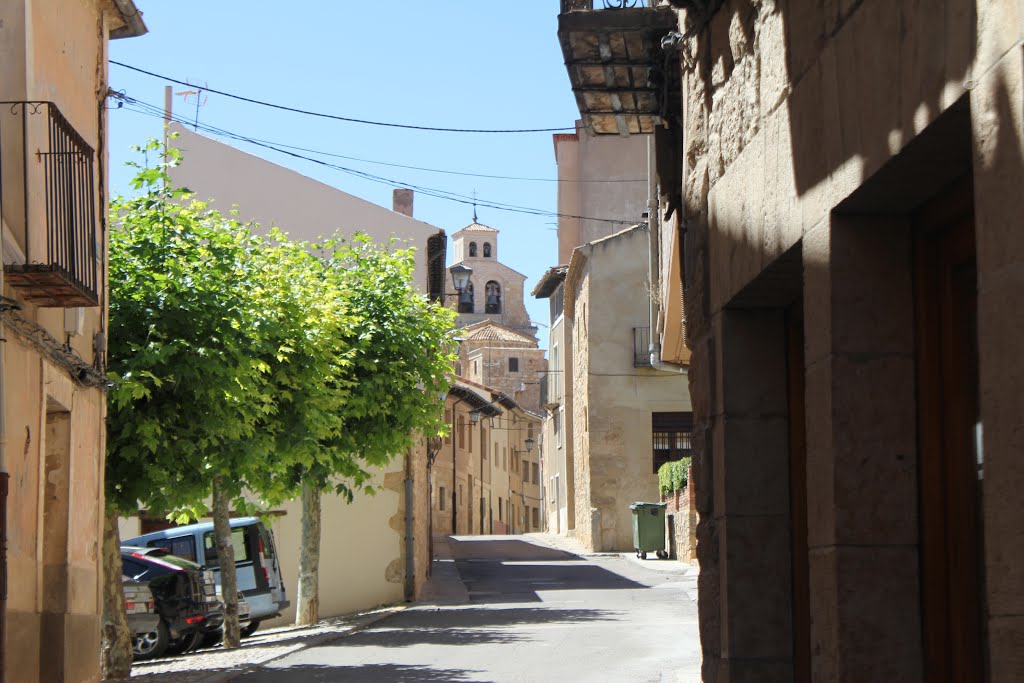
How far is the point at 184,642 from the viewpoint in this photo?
766 inches

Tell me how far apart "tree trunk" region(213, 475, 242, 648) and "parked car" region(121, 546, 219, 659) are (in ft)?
1.23

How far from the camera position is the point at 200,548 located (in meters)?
22.8

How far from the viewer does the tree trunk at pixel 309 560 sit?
22.6 meters

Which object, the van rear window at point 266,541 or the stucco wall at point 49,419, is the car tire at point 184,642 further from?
the stucco wall at point 49,419

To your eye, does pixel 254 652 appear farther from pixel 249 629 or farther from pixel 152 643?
pixel 249 629

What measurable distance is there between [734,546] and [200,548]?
58.6ft

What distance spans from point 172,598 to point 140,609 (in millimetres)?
495

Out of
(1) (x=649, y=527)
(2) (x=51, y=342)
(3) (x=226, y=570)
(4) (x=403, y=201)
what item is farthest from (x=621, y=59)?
(4) (x=403, y=201)

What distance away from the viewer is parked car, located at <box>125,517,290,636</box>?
22.5 metres

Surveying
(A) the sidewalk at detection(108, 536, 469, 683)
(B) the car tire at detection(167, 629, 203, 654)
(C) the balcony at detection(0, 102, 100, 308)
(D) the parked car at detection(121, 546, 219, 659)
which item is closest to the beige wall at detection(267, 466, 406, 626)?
(A) the sidewalk at detection(108, 536, 469, 683)

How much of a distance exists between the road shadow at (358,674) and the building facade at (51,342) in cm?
184

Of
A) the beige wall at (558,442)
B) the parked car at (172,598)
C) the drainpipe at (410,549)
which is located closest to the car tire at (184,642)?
the parked car at (172,598)

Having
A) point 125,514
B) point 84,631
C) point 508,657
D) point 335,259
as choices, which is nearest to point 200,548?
point 335,259

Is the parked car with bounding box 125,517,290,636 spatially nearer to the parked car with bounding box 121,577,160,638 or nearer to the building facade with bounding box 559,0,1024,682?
the parked car with bounding box 121,577,160,638
